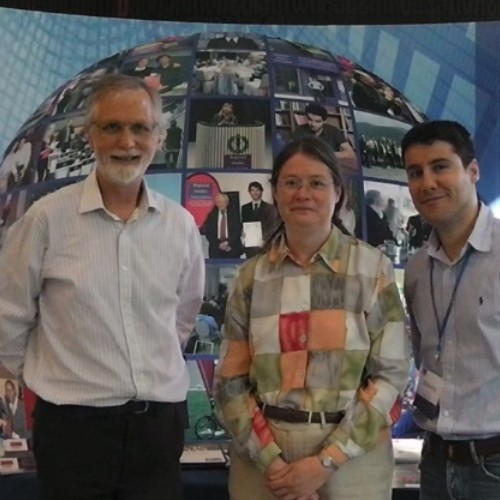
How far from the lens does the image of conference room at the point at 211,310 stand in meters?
2.38

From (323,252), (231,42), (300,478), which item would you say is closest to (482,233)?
(323,252)

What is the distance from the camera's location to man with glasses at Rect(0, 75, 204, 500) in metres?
1.61

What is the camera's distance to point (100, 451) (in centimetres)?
162

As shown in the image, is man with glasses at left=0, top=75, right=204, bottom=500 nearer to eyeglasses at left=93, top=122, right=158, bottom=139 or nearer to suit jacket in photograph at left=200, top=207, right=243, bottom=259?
eyeglasses at left=93, top=122, right=158, bottom=139

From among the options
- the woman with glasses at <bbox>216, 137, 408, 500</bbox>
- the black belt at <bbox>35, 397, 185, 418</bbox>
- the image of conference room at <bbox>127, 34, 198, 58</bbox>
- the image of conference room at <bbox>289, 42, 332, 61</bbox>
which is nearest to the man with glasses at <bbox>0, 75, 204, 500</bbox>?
the black belt at <bbox>35, 397, 185, 418</bbox>

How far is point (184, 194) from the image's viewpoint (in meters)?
2.42

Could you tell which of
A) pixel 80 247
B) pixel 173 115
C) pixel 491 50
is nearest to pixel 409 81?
pixel 491 50

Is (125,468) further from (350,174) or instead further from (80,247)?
(350,174)

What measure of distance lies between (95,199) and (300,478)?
0.82 m

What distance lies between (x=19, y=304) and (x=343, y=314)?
0.79m

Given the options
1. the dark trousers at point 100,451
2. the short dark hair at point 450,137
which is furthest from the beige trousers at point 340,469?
the short dark hair at point 450,137

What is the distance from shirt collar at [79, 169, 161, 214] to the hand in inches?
28.3

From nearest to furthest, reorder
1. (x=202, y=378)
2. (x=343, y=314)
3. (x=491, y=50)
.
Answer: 1. (x=343, y=314)
2. (x=202, y=378)
3. (x=491, y=50)

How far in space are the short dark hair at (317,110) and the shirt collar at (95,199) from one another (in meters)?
0.96
